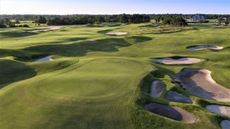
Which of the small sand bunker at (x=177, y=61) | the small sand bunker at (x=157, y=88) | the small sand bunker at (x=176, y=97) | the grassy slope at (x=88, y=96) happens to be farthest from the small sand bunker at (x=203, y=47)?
the small sand bunker at (x=176, y=97)

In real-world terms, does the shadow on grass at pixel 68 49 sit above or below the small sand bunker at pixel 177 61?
above

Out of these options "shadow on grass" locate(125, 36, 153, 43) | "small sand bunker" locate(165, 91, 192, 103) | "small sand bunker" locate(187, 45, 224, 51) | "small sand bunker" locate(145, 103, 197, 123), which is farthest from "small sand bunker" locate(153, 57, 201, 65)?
"shadow on grass" locate(125, 36, 153, 43)

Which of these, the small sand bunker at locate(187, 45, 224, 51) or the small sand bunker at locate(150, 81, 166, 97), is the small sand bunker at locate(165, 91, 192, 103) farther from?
the small sand bunker at locate(187, 45, 224, 51)

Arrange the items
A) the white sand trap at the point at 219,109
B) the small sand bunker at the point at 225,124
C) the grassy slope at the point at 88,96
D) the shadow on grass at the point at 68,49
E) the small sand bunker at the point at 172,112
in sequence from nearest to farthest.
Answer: the grassy slope at the point at 88,96
the small sand bunker at the point at 225,124
the small sand bunker at the point at 172,112
the white sand trap at the point at 219,109
the shadow on grass at the point at 68,49

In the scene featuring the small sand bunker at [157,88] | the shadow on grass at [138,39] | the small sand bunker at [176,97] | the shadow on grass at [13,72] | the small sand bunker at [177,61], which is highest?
the shadow on grass at [138,39]

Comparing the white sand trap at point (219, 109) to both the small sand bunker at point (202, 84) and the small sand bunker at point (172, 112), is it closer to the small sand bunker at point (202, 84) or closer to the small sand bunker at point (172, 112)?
the small sand bunker at point (202, 84)

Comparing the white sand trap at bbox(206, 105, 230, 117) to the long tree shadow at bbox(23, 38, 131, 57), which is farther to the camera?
the long tree shadow at bbox(23, 38, 131, 57)

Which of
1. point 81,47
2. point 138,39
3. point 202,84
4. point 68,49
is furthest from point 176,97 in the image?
point 138,39
